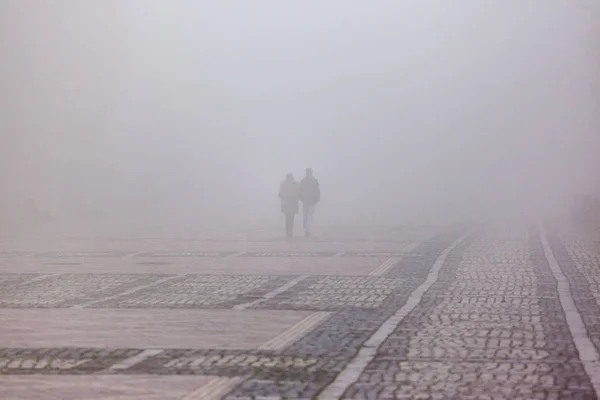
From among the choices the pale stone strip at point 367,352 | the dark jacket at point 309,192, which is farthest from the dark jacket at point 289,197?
the pale stone strip at point 367,352

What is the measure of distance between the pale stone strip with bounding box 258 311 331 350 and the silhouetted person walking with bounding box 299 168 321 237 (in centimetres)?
1753

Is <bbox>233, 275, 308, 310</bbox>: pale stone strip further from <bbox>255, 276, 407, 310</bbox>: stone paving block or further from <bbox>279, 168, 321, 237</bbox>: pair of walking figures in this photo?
<bbox>279, 168, 321, 237</bbox>: pair of walking figures

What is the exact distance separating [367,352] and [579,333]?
77.0 inches

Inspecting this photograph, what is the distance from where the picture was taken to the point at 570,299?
11.8 m

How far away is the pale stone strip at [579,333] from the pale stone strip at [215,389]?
80.8 inches

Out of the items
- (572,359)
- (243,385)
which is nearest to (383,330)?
(572,359)

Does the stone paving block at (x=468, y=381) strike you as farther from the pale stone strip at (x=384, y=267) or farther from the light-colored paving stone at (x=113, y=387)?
the pale stone strip at (x=384, y=267)

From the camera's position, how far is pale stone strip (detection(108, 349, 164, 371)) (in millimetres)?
7543

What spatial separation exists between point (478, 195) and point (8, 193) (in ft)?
139

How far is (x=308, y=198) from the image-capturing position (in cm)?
2880

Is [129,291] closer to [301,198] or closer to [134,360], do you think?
[134,360]

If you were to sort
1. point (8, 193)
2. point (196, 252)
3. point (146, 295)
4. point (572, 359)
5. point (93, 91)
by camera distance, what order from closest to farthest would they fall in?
point (572, 359), point (146, 295), point (196, 252), point (8, 193), point (93, 91)

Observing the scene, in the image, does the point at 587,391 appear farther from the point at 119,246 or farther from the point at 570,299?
the point at 119,246

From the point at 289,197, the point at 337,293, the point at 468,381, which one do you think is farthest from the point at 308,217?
the point at 468,381
